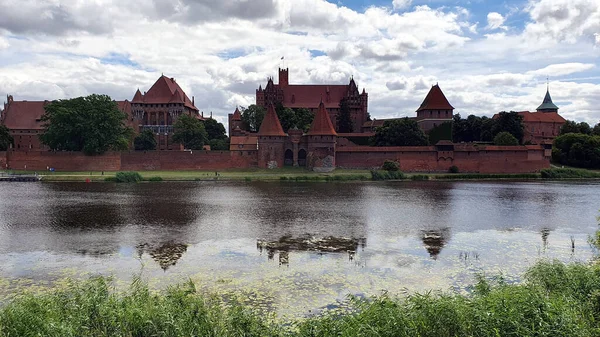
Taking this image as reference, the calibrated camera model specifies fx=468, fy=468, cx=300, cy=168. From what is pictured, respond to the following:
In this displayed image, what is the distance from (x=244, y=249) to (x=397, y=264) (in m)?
4.15

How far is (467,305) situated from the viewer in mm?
6797

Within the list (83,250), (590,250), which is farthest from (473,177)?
(83,250)

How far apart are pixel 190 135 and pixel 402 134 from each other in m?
22.1

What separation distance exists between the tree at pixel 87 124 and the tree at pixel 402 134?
25.4m

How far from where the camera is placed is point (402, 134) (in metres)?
46.5

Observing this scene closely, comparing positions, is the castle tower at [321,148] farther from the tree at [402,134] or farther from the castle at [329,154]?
the tree at [402,134]

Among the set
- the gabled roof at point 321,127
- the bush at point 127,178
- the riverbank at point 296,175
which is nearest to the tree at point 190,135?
the riverbank at point 296,175

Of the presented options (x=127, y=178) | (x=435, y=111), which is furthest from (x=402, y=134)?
(x=127, y=178)

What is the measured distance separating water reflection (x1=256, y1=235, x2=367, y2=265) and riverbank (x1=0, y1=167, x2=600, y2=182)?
23.5 meters

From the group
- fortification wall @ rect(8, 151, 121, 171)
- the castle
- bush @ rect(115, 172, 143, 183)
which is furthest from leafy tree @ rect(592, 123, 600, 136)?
fortification wall @ rect(8, 151, 121, 171)

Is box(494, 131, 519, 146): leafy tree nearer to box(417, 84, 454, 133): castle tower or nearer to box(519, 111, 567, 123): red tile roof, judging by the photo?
box(417, 84, 454, 133): castle tower

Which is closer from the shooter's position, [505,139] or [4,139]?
[4,139]

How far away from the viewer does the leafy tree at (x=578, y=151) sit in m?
47.3

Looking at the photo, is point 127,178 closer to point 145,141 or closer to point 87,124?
point 87,124
